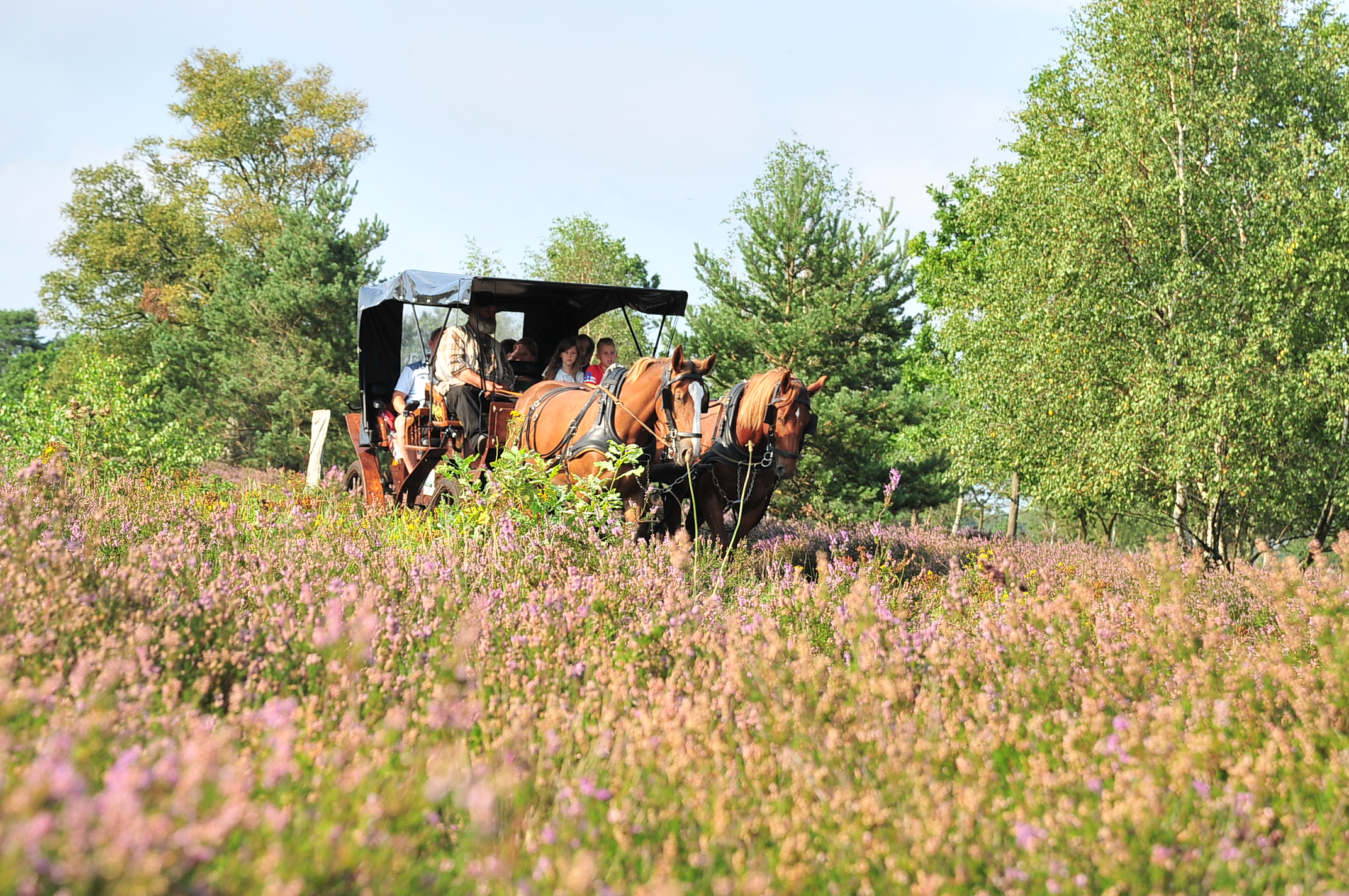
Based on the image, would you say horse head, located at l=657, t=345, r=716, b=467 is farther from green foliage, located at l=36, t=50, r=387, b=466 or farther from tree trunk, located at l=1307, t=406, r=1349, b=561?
green foliage, located at l=36, t=50, r=387, b=466

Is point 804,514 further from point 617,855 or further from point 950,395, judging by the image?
point 617,855

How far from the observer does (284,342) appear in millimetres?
29547

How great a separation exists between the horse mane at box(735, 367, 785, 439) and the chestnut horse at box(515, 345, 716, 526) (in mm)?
387

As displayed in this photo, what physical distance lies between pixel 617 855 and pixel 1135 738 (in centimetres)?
141

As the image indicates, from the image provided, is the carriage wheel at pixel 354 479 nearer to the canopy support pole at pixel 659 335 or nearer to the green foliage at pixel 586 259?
the canopy support pole at pixel 659 335

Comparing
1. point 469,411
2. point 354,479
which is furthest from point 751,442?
point 354,479

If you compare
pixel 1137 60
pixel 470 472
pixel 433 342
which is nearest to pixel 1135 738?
pixel 470 472

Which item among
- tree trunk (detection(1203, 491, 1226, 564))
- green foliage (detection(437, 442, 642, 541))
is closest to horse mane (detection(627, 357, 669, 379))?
Answer: green foliage (detection(437, 442, 642, 541))

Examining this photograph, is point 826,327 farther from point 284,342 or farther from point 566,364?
point 284,342

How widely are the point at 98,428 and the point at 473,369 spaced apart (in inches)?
179

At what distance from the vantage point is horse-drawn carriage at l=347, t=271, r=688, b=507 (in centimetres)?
893

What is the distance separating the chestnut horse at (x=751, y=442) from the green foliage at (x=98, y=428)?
5724 millimetres

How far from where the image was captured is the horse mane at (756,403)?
26.1 ft

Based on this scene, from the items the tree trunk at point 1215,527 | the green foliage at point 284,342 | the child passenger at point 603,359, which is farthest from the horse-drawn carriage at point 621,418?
the green foliage at point 284,342
